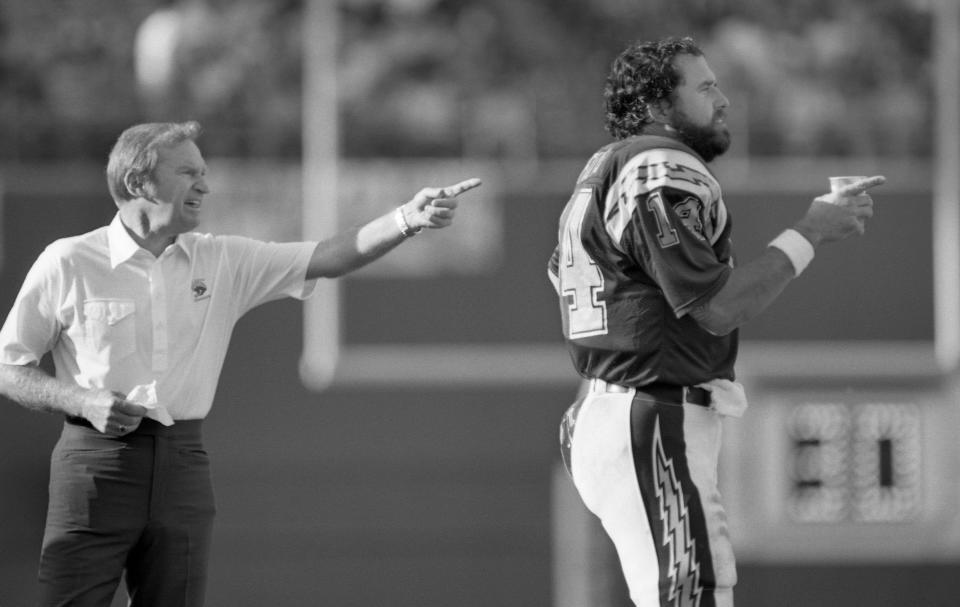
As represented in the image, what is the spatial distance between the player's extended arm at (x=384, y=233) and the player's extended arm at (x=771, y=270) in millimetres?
729

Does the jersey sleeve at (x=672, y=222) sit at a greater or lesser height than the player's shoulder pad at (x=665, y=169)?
lesser

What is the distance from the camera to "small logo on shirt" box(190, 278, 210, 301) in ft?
13.1

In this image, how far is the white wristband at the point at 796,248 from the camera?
3.59 meters

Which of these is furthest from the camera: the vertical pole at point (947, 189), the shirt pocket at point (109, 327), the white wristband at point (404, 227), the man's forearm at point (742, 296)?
the vertical pole at point (947, 189)

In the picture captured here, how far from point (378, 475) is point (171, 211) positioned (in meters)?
5.63

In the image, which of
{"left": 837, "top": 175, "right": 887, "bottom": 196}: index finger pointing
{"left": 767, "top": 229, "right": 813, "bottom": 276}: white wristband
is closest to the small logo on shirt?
{"left": 767, "top": 229, "right": 813, "bottom": 276}: white wristband

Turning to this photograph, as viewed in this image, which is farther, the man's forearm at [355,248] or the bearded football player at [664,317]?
the man's forearm at [355,248]

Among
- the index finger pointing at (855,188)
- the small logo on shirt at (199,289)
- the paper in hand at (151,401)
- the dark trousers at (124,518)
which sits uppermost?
the index finger pointing at (855,188)

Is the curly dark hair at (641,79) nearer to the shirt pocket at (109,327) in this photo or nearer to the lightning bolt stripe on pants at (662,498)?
the lightning bolt stripe on pants at (662,498)

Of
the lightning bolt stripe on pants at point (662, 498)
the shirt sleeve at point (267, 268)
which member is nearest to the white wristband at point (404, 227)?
the shirt sleeve at point (267, 268)

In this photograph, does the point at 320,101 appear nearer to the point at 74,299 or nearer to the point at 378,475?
the point at 378,475

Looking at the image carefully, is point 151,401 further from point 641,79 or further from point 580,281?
point 641,79

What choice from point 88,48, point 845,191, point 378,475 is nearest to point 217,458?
point 378,475

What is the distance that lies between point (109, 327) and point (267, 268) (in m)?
0.52
